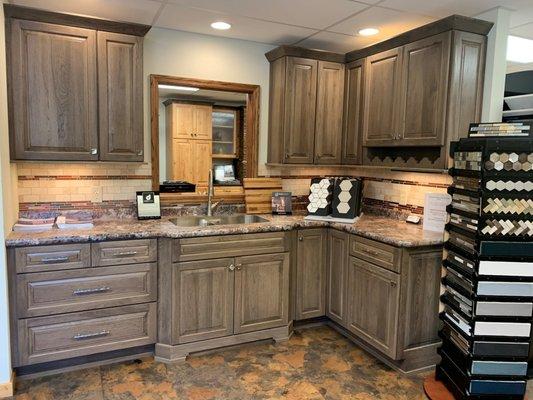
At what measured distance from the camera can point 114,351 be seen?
285 cm

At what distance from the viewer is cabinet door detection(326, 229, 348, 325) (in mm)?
3230

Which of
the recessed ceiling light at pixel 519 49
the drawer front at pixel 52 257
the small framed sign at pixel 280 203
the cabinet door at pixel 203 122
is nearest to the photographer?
the drawer front at pixel 52 257

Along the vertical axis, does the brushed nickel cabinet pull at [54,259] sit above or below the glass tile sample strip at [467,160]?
below

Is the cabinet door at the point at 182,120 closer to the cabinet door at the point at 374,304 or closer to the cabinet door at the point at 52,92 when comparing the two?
the cabinet door at the point at 52,92

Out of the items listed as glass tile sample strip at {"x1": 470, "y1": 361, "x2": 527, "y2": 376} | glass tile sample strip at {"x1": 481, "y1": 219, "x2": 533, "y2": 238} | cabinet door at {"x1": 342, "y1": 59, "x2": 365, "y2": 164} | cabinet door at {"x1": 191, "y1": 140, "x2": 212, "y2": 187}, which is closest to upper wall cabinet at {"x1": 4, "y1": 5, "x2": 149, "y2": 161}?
cabinet door at {"x1": 191, "y1": 140, "x2": 212, "y2": 187}

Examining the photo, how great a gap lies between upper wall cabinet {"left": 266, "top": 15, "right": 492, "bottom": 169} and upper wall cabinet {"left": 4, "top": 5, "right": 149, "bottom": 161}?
126 centimetres

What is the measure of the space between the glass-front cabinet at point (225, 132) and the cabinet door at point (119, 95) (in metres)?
1.25

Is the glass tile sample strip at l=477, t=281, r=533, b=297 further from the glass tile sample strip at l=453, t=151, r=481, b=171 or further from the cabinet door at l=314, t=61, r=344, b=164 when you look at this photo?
the cabinet door at l=314, t=61, r=344, b=164

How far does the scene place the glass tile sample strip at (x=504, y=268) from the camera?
7.36 ft

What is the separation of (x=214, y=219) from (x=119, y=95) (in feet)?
4.14

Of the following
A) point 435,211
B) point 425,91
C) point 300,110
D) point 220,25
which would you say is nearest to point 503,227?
point 435,211

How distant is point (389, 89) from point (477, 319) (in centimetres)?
180

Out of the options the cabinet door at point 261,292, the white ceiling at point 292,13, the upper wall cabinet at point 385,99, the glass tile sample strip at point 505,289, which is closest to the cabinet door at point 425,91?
the upper wall cabinet at point 385,99

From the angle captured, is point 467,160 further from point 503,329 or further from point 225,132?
point 225,132
